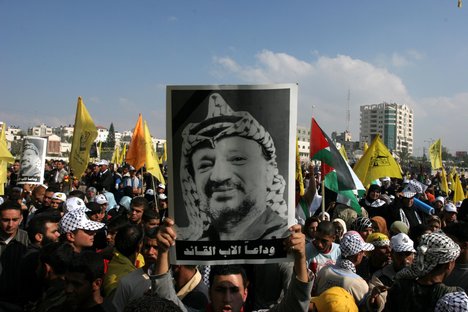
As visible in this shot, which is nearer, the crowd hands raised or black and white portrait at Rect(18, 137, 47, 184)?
the crowd hands raised

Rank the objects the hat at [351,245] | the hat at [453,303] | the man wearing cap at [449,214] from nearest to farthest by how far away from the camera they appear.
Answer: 1. the hat at [453,303]
2. the hat at [351,245]
3. the man wearing cap at [449,214]

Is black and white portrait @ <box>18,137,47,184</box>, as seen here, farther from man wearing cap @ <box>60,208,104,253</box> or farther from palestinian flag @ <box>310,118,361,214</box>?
palestinian flag @ <box>310,118,361,214</box>

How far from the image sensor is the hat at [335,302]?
3047 mm

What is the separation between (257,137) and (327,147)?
4.47 m

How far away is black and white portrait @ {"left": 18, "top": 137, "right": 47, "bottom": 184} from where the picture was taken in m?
9.97

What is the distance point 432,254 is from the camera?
10.2 ft

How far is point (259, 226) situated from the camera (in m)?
2.51

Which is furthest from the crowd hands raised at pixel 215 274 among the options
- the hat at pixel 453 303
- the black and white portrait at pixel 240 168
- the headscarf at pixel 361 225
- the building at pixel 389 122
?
the building at pixel 389 122

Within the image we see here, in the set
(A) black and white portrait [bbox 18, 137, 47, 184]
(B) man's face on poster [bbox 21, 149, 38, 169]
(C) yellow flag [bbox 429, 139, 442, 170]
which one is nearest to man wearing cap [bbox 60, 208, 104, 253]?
(A) black and white portrait [bbox 18, 137, 47, 184]

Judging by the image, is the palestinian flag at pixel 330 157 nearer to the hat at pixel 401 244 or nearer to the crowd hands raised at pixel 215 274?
the crowd hands raised at pixel 215 274

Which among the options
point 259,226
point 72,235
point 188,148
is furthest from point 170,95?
point 72,235

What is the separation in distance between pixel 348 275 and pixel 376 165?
18.2 ft

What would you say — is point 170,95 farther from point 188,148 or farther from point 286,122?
point 286,122

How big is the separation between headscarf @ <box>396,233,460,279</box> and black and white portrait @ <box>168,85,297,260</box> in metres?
1.27
